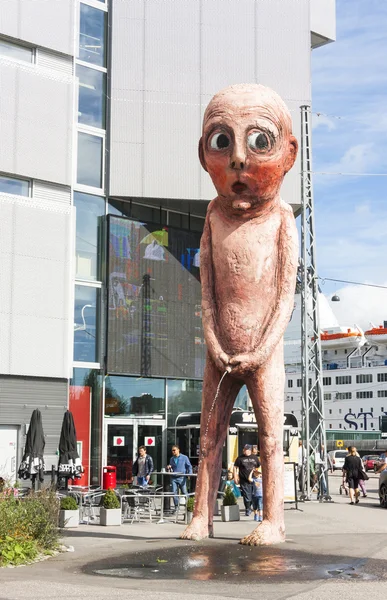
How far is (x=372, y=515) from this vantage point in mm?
18406

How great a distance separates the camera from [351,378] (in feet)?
255

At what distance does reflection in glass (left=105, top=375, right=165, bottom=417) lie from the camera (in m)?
26.0

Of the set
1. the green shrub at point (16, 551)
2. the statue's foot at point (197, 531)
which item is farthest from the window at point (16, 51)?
the green shrub at point (16, 551)

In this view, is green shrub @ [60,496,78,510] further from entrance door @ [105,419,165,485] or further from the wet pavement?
entrance door @ [105,419,165,485]

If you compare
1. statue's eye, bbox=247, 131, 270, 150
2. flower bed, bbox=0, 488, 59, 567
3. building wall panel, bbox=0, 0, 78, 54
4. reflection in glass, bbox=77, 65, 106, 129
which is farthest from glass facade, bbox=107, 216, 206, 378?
statue's eye, bbox=247, 131, 270, 150

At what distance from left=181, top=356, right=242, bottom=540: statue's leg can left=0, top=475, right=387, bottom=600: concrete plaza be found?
0.30 metres

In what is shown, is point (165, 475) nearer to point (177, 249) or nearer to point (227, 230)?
point (227, 230)

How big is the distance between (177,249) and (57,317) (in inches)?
228

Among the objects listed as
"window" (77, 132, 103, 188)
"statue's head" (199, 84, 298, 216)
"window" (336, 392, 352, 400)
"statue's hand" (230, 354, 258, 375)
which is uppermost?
"window" (77, 132, 103, 188)

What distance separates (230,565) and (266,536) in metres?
1.77

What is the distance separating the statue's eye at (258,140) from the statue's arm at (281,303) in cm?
110

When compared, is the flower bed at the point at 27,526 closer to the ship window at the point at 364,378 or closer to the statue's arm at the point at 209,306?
the statue's arm at the point at 209,306

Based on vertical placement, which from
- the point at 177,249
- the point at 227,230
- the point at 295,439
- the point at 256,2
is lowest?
the point at 295,439

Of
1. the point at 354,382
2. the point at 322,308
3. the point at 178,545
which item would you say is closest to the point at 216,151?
the point at 178,545
